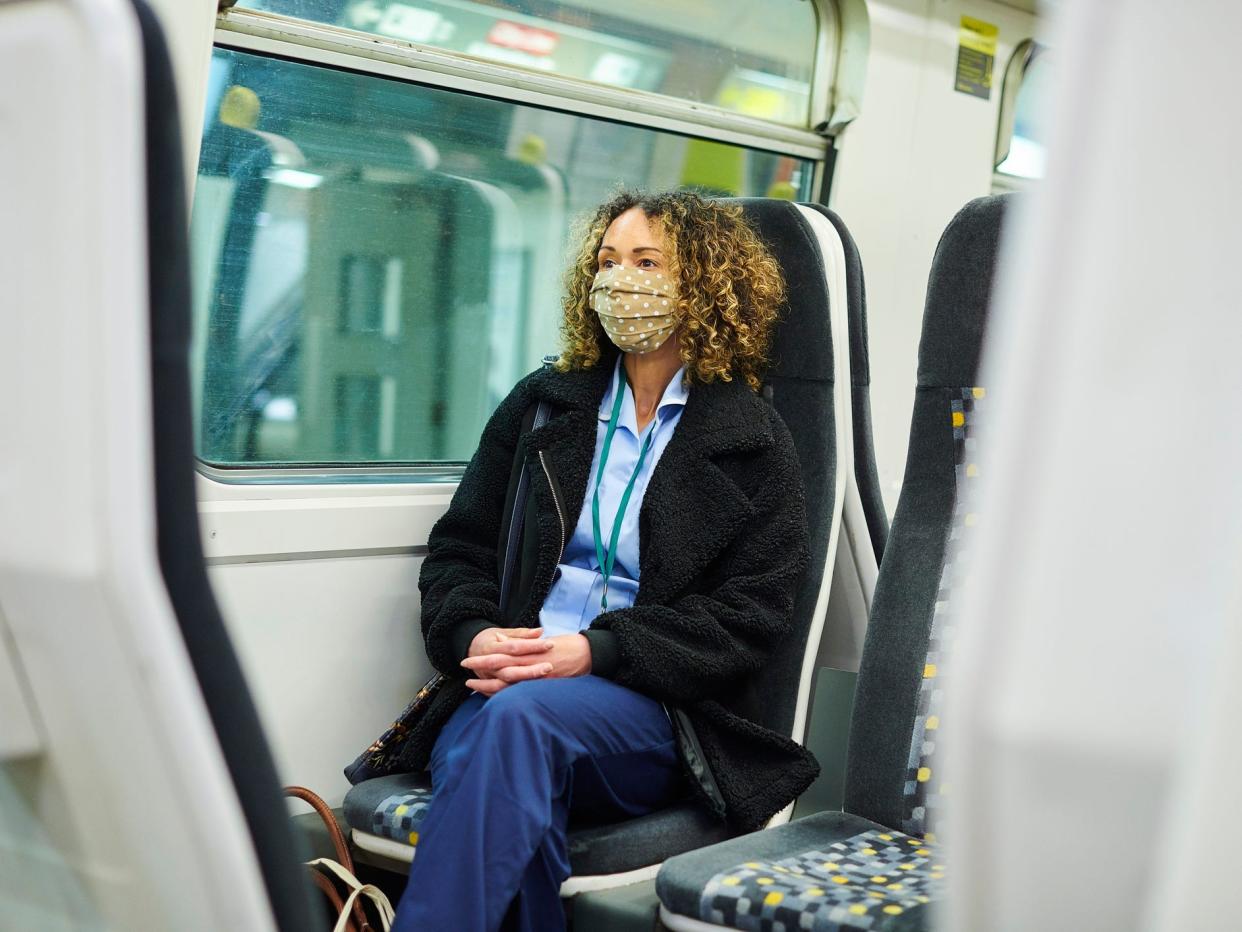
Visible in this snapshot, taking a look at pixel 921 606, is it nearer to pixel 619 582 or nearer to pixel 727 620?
pixel 727 620

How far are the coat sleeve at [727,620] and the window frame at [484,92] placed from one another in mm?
756

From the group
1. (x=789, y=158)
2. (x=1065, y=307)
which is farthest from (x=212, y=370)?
(x=1065, y=307)

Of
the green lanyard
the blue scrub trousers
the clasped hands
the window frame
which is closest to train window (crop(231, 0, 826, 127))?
the window frame

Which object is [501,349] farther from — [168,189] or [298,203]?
[168,189]

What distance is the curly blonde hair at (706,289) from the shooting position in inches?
98.7

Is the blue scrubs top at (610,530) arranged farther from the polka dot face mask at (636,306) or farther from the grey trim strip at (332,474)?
the grey trim strip at (332,474)

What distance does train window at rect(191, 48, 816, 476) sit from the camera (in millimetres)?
2631

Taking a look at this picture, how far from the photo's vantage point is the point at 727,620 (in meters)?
2.28

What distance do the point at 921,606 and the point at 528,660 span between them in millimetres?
683

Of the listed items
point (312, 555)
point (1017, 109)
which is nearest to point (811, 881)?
point (312, 555)

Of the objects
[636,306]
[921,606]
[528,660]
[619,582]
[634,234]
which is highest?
[634,234]

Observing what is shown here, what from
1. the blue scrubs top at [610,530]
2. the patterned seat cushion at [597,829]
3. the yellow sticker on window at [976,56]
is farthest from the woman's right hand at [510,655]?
the yellow sticker on window at [976,56]

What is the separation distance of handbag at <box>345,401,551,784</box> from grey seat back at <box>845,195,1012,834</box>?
2.57ft

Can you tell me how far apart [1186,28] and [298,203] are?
2357 millimetres
